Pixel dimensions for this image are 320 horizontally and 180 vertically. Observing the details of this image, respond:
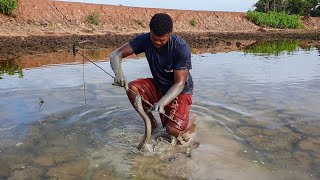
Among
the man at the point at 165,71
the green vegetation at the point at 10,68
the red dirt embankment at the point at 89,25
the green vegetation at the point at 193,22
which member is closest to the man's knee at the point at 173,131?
the man at the point at 165,71

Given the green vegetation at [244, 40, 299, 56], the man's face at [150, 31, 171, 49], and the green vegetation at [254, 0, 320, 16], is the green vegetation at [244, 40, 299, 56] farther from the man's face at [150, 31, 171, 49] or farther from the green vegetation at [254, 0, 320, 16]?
the green vegetation at [254, 0, 320, 16]

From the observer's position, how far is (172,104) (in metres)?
4.49

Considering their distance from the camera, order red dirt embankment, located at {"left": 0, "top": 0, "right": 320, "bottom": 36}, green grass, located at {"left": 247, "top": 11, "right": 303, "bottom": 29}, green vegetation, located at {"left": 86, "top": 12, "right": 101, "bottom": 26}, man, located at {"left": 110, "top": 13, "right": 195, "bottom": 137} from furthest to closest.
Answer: green grass, located at {"left": 247, "top": 11, "right": 303, "bottom": 29} → green vegetation, located at {"left": 86, "top": 12, "right": 101, "bottom": 26} → red dirt embankment, located at {"left": 0, "top": 0, "right": 320, "bottom": 36} → man, located at {"left": 110, "top": 13, "right": 195, "bottom": 137}

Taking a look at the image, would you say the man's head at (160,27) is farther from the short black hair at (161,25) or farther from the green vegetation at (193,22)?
the green vegetation at (193,22)

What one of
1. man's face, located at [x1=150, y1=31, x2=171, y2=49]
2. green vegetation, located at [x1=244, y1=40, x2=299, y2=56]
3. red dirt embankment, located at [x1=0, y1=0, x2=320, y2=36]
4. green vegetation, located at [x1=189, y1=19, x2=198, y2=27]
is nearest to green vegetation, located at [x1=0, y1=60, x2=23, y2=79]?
man's face, located at [x1=150, y1=31, x2=171, y2=49]

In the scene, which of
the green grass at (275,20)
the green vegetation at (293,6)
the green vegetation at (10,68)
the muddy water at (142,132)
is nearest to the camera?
the muddy water at (142,132)

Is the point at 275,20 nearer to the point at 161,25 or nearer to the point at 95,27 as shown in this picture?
the point at 95,27

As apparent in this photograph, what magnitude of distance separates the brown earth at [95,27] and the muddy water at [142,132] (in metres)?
7.25

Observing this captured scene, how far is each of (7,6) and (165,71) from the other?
69.3ft

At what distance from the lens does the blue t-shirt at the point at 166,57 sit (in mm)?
4133

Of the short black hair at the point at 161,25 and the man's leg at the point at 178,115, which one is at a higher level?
the short black hair at the point at 161,25

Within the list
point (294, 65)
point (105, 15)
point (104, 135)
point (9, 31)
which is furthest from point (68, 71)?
point (105, 15)

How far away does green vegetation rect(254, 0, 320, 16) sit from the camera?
147 ft

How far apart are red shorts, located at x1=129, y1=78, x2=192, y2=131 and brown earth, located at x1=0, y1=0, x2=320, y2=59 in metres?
9.28
